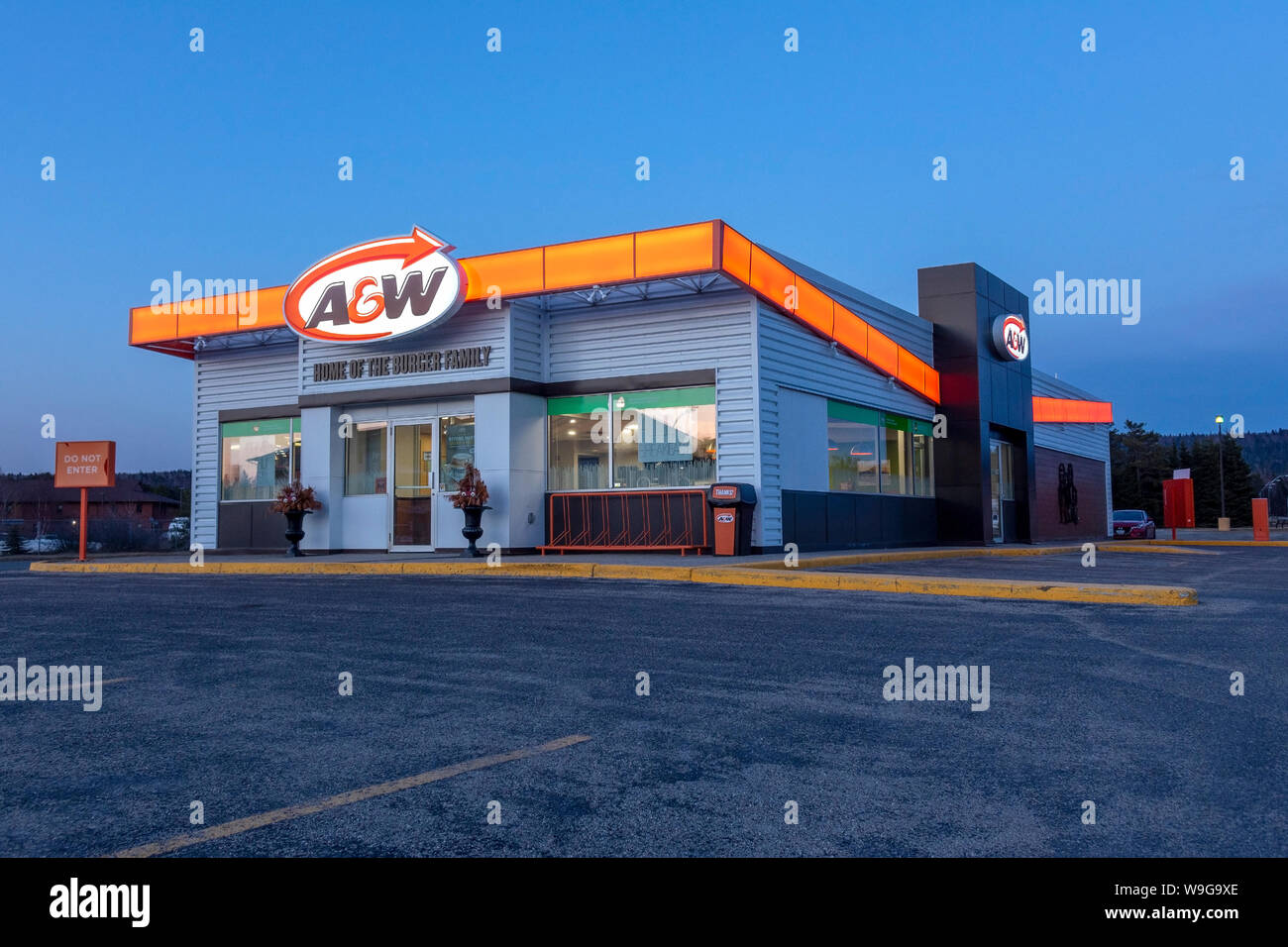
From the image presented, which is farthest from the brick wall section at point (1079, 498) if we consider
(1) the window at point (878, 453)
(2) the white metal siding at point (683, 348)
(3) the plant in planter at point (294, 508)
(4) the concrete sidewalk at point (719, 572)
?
(3) the plant in planter at point (294, 508)

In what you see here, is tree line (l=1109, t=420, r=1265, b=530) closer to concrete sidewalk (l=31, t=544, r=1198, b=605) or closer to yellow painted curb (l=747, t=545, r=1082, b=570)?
yellow painted curb (l=747, t=545, r=1082, b=570)

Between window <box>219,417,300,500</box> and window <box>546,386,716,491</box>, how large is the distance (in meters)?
7.13

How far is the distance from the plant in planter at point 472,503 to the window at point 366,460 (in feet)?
10.9

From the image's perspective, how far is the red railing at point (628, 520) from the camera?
1878 cm

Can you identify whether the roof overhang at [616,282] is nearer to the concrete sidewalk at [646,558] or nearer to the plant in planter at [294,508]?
the plant in planter at [294,508]

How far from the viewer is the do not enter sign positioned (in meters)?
21.6


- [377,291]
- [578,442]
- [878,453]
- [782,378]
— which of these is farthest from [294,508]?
[878,453]

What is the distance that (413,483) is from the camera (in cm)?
2091

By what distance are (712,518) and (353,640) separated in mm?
10791

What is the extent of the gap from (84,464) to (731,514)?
1486cm

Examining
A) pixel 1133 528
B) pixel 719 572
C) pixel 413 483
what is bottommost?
pixel 719 572

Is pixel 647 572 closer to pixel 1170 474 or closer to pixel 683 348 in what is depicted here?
pixel 683 348

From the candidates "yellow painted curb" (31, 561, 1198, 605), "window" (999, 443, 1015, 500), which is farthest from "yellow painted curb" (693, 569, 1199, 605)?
"window" (999, 443, 1015, 500)
